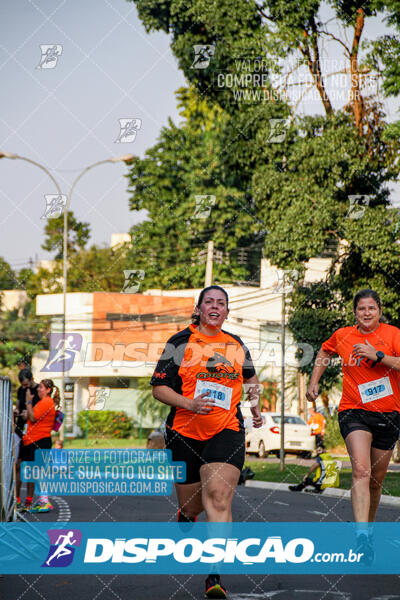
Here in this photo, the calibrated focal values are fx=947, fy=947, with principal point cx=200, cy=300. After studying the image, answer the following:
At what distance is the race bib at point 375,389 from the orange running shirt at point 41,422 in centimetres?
634

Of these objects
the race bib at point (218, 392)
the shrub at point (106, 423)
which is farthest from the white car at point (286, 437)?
the race bib at point (218, 392)

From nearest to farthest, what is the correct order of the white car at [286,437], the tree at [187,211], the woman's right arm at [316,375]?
the woman's right arm at [316,375] → the white car at [286,437] → the tree at [187,211]

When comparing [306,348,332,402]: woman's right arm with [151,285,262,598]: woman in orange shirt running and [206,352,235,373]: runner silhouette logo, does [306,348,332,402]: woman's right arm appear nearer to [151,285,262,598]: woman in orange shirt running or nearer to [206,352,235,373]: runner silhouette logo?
[151,285,262,598]: woman in orange shirt running

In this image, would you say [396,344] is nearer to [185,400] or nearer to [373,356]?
[373,356]

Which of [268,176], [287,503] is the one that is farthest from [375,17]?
[287,503]

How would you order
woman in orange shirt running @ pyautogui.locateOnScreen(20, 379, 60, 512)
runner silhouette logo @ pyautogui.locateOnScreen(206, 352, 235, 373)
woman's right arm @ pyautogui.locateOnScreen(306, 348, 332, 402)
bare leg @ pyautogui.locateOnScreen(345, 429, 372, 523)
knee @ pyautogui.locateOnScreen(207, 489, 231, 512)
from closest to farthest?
knee @ pyautogui.locateOnScreen(207, 489, 231, 512) → runner silhouette logo @ pyautogui.locateOnScreen(206, 352, 235, 373) → bare leg @ pyautogui.locateOnScreen(345, 429, 372, 523) → woman's right arm @ pyautogui.locateOnScreen(306, 348, 332, 402) → woman in orange shirt running @ pyautogui.locateOnScreen(20, 379, 60, 512)

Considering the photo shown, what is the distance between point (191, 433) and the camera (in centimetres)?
612

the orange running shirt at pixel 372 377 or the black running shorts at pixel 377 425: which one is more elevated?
the orange running shirt at pixel 372 377

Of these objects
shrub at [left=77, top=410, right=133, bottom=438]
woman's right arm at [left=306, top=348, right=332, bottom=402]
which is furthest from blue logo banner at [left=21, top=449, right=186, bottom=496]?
shrub at [left=77, top=410, right=133, bottom=438]

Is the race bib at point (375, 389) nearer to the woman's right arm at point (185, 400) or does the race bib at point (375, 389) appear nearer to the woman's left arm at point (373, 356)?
the woman's left arm at point (373, 356)

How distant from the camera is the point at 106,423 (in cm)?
4700

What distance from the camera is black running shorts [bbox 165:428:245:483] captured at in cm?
600

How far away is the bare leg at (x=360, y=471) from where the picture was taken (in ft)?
21.6

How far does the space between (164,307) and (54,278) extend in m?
14.6
